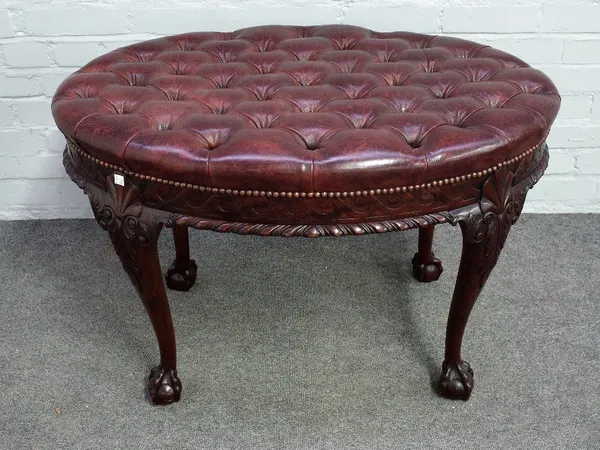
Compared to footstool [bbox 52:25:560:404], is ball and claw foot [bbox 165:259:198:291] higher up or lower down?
lower down

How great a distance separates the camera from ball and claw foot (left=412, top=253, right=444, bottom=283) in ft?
5.02

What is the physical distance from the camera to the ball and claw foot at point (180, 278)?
152cm

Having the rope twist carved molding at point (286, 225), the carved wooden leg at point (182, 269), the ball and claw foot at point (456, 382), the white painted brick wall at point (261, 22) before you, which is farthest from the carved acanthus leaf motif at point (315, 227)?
the white painted brick wall at point (261, 22)

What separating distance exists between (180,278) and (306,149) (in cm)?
68

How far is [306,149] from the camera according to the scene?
934mm

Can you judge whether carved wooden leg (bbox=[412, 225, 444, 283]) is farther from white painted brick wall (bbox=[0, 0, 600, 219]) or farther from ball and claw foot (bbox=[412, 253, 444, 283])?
white painted brick wall (bbox=[0, 0, 600, 219])

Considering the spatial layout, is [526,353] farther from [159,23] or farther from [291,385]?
[159,23]

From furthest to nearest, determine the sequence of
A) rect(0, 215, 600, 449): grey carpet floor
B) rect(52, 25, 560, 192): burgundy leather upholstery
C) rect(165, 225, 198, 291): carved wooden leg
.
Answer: rect(165, 225, 198, 291): carved wooden leg, rect(0, 215, 600, 449): grey carpet floor, rect(52, 25, 560, 192): burgundy leather upholstery

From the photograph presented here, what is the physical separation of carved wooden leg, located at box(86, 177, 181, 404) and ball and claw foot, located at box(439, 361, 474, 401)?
1.56 ft

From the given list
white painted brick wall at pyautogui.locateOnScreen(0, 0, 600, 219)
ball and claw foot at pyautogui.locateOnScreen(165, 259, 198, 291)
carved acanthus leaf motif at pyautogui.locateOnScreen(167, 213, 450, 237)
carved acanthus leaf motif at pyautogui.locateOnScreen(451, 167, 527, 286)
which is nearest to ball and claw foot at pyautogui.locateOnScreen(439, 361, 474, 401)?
carved acanthus leaf motif at pyautogui.locateOnScreen(451, 167, 527, 286)

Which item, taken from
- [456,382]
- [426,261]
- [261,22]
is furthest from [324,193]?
[261,22]

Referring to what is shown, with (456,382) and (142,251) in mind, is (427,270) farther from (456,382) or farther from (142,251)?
(142,251)

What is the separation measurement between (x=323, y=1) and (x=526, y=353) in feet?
2.86

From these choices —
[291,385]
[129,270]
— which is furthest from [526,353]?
[129,270]
